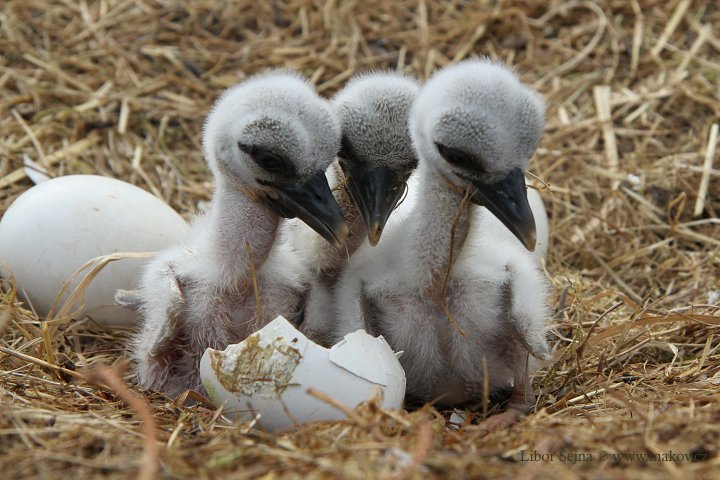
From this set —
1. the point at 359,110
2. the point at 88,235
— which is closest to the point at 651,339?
the point at 359,110

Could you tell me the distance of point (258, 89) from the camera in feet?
8.01

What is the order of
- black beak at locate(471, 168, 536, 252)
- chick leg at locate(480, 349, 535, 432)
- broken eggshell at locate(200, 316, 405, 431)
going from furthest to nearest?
chick leg at locate(480, 349, 535, 432)
black beak at locate(471, 168, 536, 252)
broken eggshell at locate(200, 316, 405, 431)

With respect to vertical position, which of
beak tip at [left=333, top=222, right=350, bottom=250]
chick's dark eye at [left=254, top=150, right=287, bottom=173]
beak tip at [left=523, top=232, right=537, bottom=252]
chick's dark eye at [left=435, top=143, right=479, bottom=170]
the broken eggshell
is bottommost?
the broken eggshell

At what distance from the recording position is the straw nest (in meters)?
1.82

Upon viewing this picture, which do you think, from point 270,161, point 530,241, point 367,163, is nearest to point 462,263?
point 530,241

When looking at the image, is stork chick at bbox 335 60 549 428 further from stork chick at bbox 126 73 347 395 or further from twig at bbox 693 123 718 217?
twig at bbox 693 123 718 217

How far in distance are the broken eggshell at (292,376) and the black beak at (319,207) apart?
0.28 meters

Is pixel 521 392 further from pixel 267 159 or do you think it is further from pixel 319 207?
pixel 267 159

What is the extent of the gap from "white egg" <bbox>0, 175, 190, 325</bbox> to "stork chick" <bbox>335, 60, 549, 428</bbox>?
82cm

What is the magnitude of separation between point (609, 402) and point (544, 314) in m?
0.30

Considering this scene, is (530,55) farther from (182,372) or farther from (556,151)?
(182,372)

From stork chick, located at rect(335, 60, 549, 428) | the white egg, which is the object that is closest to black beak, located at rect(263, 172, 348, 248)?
stork chick, located at rect(335, 60, 549, 428)

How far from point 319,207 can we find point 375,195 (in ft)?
0.57

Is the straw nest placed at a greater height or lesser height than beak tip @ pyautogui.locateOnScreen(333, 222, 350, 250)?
lesser
